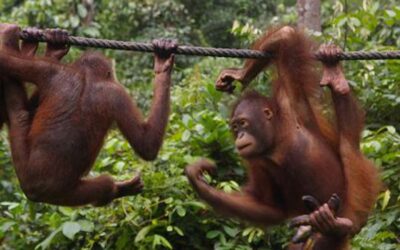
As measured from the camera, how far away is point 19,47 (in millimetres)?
3891

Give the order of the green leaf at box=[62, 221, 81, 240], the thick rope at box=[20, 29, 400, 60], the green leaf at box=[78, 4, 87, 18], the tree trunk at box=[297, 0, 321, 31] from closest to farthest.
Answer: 1. the thick rope at box=[20, 29, 400, 60]
2. the green leaf at box=[62, 221, 81, 240]
3. the tree trunk at box=[297, 0, 321, 31]
4. the green leaf at box=[78, 4, 87, 18]

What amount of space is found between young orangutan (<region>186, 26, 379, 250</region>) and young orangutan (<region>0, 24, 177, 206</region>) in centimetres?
42

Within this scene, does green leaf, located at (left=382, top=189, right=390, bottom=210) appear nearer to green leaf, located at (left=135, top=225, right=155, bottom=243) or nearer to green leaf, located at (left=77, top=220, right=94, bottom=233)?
green leaf, located at (left=135, top=225, right=155, bottom=243)

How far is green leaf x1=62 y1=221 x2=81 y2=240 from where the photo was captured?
4.64 metres

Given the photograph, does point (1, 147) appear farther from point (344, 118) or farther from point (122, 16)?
point (122, 16)

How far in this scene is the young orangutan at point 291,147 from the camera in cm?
385

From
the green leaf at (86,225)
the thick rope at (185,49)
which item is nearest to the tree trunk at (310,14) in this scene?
the green leaf at (86,225)

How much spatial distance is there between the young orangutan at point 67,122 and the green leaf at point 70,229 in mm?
748

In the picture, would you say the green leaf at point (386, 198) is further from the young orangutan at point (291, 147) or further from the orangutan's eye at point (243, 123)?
the orangutan's eye at point (243, 123)

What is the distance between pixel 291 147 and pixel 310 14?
10.4 ft

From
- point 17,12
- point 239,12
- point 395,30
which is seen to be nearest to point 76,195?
point 395,30

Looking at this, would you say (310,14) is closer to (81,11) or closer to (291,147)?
(81,11)

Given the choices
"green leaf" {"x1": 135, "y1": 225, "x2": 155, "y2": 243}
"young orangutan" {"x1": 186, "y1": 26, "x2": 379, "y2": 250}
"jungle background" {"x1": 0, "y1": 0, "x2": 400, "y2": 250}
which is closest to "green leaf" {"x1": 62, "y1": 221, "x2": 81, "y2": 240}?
"jungle background" {"x1": 0, "y1": 0, "x2": 400, "y2": 250}

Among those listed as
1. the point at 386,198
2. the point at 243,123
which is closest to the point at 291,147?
the point at 243,123
